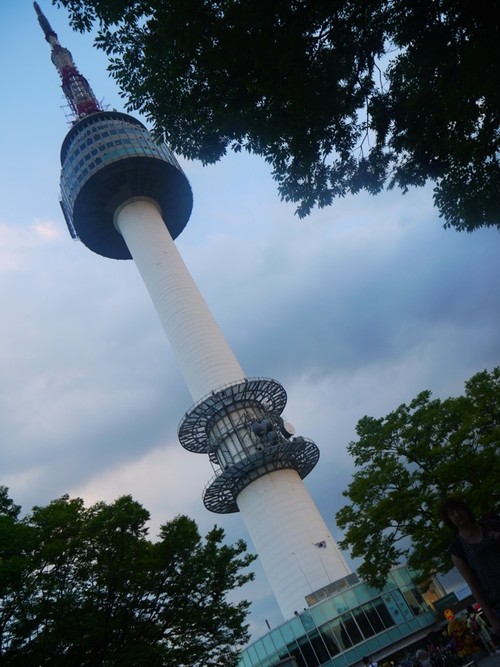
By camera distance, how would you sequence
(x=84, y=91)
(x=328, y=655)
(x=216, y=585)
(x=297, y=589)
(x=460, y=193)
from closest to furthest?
(x=460, y=193), (x=216, y=585), (x=328, y=655), (x=297, y=589), (x=84, y=91)

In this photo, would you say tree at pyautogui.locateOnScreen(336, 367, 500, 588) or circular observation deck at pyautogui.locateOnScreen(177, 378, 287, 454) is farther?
circular observation deck at pyautogui.locateOnScreen(177, 378, 287, 454)

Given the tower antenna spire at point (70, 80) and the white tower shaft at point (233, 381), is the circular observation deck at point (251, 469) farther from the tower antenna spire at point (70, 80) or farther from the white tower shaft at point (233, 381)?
the tower antenna spire at point (70, 80)

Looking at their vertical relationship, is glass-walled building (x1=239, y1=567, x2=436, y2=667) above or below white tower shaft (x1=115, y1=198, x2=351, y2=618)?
below

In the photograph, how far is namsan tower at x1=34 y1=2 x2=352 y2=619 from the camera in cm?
3997

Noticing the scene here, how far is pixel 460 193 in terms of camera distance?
13922mm

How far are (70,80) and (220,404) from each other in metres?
57.3

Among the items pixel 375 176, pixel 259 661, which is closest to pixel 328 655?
pixel 259 661

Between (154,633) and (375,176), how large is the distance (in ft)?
57.0

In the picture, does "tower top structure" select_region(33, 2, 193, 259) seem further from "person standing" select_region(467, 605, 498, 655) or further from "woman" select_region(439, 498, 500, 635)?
"woman" select_region(439, 498, 500, 635)

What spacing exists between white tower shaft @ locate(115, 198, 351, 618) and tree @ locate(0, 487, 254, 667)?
1948 cm

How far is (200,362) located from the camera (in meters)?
48.3

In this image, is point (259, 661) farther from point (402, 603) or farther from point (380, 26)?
point (380, 26)

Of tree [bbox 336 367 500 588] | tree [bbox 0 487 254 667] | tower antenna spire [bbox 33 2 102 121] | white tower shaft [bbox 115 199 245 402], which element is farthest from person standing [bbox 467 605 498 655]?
tower antenna spire [bbox 33 2 102 121]

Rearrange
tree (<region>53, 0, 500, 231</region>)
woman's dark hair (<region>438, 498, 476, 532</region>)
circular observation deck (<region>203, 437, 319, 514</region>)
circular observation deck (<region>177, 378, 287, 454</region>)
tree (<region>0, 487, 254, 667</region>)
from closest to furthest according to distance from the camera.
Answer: woman's dark hair (<region>438, 498, 476, 532</region>) < tree (<region>53, 0, 500, 231</region>) < tree (<region>0, 487, 254, 667</region>) < circular observation deck (<region>203, 437, 319, 514</region>) < circular observation deck (<region>177, 378, 287, 454</region>)
